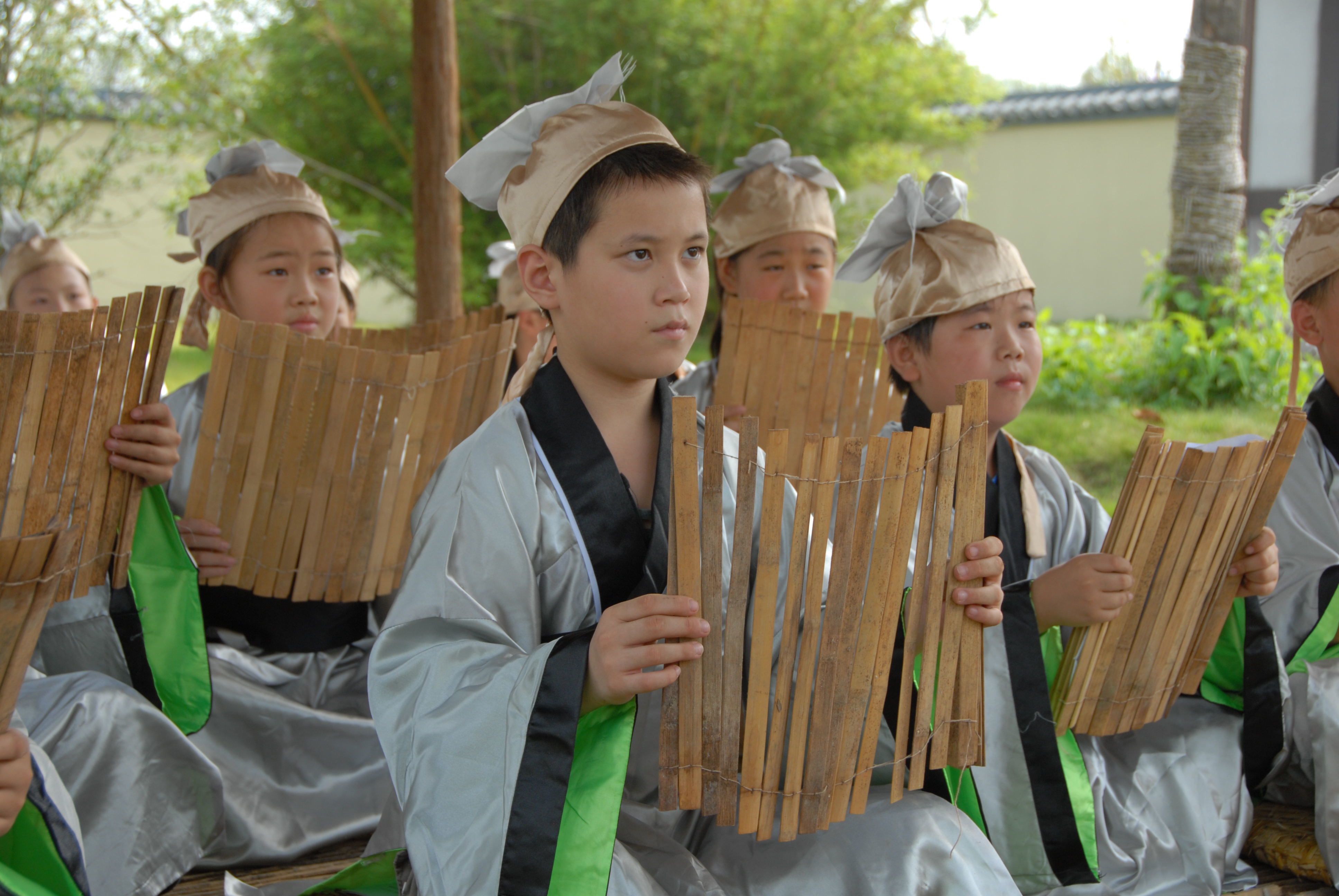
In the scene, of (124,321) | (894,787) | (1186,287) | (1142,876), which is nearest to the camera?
(894,787)

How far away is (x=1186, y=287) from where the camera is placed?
7.95 meters

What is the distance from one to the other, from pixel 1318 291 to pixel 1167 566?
1005 mm

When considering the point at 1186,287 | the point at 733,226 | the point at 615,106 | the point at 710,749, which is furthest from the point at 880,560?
the point at 1186,287

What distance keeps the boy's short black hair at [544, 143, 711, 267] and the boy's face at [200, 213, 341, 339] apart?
1489 millimetres

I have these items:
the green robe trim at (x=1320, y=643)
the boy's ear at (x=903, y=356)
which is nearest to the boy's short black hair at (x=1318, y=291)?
the green robe trim at (x=1320, y=643)

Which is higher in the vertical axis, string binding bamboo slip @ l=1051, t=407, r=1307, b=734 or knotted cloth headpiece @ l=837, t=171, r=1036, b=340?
knotted cloth headpiece @ l=837, t=171, r=1036, b=340

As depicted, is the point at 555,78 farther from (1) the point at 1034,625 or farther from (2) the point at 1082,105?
(1) the point at 1034,625

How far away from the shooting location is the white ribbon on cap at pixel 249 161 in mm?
3506

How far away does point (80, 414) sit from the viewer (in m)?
2.24

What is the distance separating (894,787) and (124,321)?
1.75 m

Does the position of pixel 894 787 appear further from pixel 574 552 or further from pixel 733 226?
pixel 733 226

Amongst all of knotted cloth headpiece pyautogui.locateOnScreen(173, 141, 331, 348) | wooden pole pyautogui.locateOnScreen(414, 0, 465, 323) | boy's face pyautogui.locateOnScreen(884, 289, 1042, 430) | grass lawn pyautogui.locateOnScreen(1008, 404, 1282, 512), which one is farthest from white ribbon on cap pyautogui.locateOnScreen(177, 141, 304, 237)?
grass lawn pyautogui.locateOnScreen(1008, 404, 1282, 512)

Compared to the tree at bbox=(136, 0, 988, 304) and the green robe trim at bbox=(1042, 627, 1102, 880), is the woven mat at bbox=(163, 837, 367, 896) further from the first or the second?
the tree at bbox=(136, 0, 988, 304)

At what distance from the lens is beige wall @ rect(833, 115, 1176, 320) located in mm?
14023
